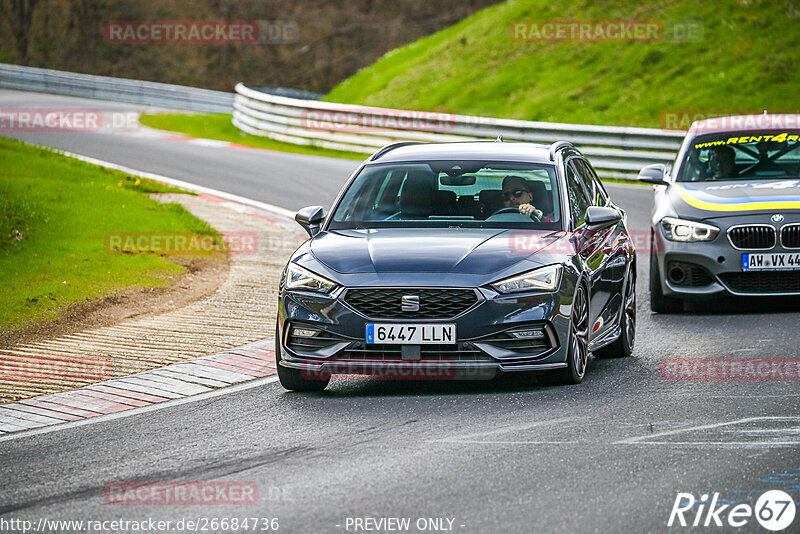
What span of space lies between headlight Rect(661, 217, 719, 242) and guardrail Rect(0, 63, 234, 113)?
27910 mm

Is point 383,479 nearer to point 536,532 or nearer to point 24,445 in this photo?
point 536,532

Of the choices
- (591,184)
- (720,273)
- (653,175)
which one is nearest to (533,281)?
(591,184)

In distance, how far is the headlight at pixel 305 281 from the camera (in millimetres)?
8875

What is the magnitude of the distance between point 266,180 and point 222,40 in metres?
36.0

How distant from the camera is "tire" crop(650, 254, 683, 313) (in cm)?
1281

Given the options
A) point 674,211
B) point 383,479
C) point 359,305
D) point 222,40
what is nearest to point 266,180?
point 674,211

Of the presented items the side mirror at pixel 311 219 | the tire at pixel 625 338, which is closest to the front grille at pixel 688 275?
the tire at pixel 625 338

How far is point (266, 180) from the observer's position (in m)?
23.8
